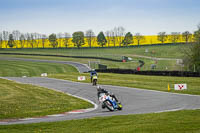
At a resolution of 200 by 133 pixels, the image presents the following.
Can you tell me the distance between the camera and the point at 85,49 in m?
117

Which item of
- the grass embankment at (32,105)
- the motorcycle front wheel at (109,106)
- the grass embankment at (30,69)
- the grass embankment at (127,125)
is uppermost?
the grass embankment at (127,125)

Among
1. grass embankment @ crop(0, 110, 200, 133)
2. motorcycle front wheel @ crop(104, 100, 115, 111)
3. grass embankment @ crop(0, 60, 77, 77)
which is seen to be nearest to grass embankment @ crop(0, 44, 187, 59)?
grass embankment @ crop(0, 60, 77, 77)

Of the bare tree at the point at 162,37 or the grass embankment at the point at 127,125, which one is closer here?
the grass embankment at the point at 127,125

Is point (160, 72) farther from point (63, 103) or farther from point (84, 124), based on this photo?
point (84, 124)

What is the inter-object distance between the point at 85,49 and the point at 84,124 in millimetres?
103897

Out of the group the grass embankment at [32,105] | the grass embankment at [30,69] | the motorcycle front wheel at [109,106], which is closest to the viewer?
the grass embankment at [32,105]

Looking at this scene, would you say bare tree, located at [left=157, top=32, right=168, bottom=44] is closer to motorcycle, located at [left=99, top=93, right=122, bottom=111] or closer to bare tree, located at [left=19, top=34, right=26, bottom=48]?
bare tree, located at [left=19, top=34, right=26, bottom=48]

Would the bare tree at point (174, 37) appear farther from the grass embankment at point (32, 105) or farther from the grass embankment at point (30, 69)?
the grass embankment at point (32, 105)

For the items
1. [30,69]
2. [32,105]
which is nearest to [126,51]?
[30,69]

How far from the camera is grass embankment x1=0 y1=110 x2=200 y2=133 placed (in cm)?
1138

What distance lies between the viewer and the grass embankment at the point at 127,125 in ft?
37.3

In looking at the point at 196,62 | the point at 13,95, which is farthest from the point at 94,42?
the point at 13,95

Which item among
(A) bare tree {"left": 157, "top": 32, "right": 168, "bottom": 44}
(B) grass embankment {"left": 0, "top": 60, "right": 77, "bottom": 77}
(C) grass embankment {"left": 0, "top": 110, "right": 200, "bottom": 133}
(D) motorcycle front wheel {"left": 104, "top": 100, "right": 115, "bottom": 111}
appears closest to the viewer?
(C) grass embankment {"left": 0, "top": 110, "right": 200, "bottom": 133}

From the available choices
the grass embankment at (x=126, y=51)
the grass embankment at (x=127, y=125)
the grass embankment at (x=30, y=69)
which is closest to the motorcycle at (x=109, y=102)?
the grass embankment at (x=127, y=125)
